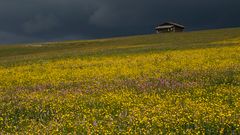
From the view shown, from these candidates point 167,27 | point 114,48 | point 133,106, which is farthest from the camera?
point 167,27

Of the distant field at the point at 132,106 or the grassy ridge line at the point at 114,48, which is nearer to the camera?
the distant field at the point at 132,106

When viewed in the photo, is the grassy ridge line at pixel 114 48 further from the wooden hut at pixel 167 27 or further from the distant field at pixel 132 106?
the wooden hut at pixel 167 27

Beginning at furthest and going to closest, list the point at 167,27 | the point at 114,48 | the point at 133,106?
the point at 167,27 < the point at 114,48 < the point at 133,106

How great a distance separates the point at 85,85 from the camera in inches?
698

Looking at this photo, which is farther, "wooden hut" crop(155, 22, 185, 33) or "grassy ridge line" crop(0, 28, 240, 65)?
"wooden hut" crop(155, 22, 185, 33)

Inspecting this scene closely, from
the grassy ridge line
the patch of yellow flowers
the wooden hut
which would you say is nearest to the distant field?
the patch of yellow flowers

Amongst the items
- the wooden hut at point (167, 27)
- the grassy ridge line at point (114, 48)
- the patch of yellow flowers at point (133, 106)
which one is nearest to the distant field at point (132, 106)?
the patch of yellow flowers at point (133, 106)

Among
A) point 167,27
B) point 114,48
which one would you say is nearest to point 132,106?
point 114,48

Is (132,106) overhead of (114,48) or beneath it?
overhead

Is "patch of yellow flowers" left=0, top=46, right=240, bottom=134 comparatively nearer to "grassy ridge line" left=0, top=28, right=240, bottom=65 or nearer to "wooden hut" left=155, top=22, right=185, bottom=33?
"grassy ridge line" left=0, top=28, right=240, bottom=65

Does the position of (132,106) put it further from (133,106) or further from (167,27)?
(167,27)

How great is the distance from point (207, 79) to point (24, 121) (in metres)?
7.90

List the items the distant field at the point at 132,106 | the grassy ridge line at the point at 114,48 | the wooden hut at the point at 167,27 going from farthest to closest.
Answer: the wooden hut at the point at 167,27, the grassy ridge line at the point at 114,48, the distant field at the point at 132,106

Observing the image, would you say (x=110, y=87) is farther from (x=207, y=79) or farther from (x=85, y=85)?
(x=207, y=79)
